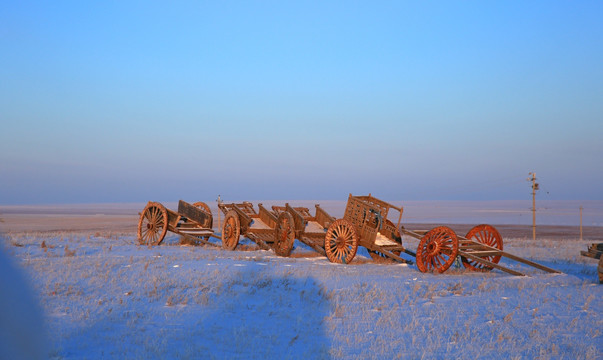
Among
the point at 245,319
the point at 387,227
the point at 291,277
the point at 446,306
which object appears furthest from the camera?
the point at 387,227

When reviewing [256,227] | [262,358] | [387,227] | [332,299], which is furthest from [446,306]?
[256,227]

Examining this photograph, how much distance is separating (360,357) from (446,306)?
298cm

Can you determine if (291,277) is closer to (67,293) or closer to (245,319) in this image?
(245,319)

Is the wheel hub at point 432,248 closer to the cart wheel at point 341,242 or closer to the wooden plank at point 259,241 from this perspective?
the cart wheel at point 341,242

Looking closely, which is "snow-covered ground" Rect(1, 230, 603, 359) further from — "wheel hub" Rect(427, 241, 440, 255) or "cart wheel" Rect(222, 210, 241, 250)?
"cart wheel" Rect(222, 210, 241, 250)

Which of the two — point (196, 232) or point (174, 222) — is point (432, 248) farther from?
point (174, 222)

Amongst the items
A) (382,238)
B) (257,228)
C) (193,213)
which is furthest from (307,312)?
(193,213)

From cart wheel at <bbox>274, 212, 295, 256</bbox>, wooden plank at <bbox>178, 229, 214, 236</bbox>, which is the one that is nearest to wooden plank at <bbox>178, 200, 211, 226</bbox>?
wooden plank at <bbox>178, 229, 214, 236</bbox>

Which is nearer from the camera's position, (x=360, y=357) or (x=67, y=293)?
(x=360, y=357)

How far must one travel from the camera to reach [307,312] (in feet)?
23.1

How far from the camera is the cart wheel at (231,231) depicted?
51.4ft

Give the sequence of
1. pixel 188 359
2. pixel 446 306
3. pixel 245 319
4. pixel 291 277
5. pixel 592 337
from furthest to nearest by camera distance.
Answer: pixel 291 277 → pixel 446 306 → pixel 245 319 → pixel 592 337 → pixel 188 359

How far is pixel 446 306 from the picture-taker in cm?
765

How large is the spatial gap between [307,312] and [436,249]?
5.01 meters
